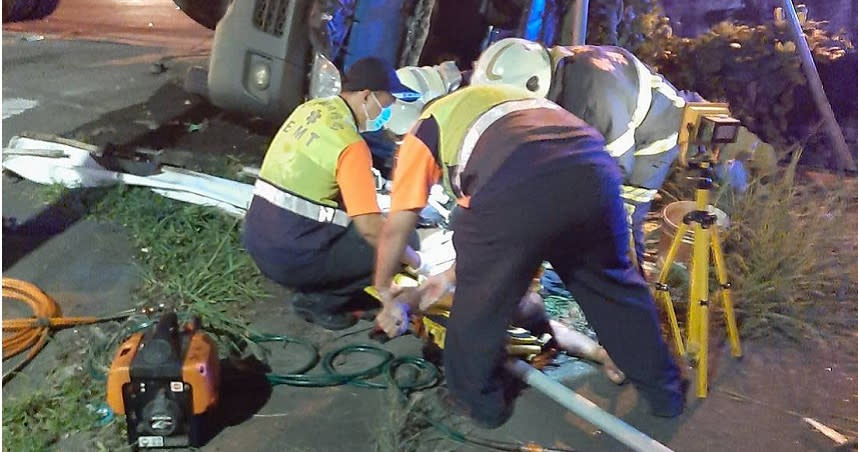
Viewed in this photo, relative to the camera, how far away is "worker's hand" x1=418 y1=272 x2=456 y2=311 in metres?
3.32

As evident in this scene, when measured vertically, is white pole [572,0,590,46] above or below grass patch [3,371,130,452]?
above

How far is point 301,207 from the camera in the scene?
3.60m

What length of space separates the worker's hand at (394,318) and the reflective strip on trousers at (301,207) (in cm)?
57

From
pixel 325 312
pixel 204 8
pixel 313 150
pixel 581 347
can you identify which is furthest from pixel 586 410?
pixel 204 8

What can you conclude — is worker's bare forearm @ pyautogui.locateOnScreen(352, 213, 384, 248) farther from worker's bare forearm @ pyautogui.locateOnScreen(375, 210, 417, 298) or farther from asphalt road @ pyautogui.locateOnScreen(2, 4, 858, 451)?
asphalt road @ pyautogui.locateOnScreen(2, 4, 858, 451)

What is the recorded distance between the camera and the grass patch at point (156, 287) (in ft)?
9.93

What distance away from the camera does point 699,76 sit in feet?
22.3

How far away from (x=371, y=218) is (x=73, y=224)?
7.57ft

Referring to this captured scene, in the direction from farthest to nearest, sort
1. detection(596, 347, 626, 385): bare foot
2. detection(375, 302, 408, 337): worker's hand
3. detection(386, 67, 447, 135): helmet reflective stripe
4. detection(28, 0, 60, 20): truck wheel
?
detection(28, 0, 60, 20): truck wheel
detection(386, 67, 447, 135): helmet reflective stripe
detection(596, 347, 626, 385): bare foot
detection(375, 302, 408, 337): worker's hand

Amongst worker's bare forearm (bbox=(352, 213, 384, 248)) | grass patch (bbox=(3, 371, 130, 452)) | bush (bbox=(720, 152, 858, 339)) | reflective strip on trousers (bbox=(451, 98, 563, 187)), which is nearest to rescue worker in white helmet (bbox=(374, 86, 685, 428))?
reflective strip on trousers (bbox=(451, 98, 563, 187))

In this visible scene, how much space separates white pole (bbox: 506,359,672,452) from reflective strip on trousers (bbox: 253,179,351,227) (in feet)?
3.49

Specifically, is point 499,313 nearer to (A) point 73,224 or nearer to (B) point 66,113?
(A) point 73,224

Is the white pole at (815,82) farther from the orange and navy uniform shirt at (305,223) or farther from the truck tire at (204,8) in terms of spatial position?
the truck tire at (204,8)

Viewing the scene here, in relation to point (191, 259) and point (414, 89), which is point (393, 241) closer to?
point (414, 89)
